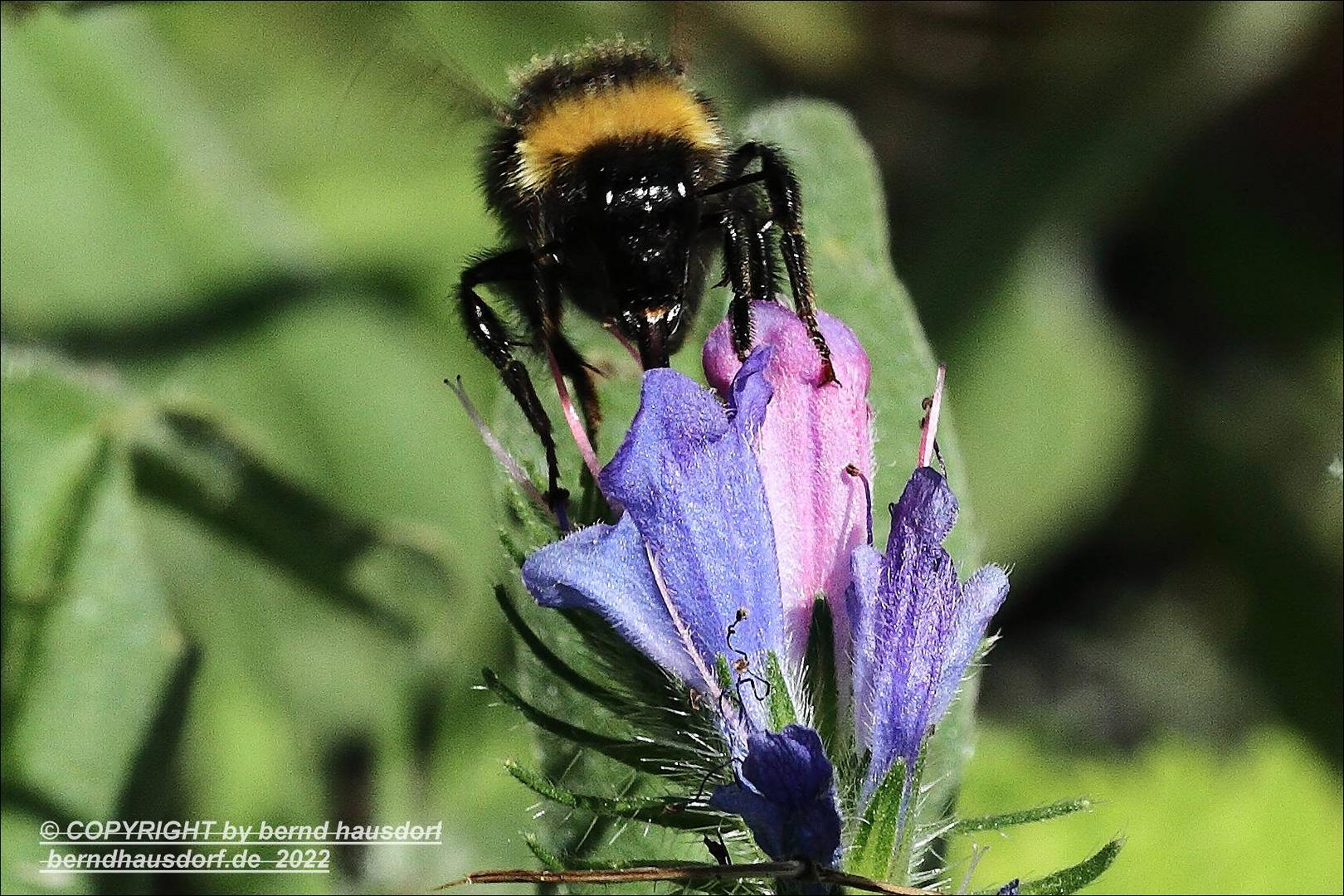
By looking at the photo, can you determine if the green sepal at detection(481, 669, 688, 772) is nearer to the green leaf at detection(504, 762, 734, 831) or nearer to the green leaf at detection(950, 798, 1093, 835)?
the green leaf at detection(504, 762, 734, 831)

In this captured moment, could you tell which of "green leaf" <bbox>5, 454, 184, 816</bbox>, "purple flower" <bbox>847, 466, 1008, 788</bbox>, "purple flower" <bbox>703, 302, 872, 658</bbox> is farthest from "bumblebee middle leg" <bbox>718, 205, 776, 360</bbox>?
"green leaf" <bbox>5, 454, 184, 816</bbox>

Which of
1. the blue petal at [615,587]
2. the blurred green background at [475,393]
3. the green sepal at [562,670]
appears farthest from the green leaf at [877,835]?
the blurred green background at [475,393]

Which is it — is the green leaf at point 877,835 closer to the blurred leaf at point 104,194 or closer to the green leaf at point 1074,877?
the green leaf at point 1074,877

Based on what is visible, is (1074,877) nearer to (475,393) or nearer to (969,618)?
(969,618)

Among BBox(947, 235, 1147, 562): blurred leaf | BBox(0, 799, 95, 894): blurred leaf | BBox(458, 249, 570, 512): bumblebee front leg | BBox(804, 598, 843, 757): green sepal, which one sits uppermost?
BBox(947, 235, 1147, 562): blurred leaf

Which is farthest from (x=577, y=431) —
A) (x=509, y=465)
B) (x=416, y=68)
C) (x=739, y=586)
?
(x=416, y=68)

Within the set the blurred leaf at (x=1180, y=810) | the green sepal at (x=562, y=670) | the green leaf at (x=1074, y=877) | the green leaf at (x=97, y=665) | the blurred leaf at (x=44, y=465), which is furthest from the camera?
the blurred leaf at (x=1180, y=810)

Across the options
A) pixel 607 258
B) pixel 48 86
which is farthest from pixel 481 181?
pixel 48 86
